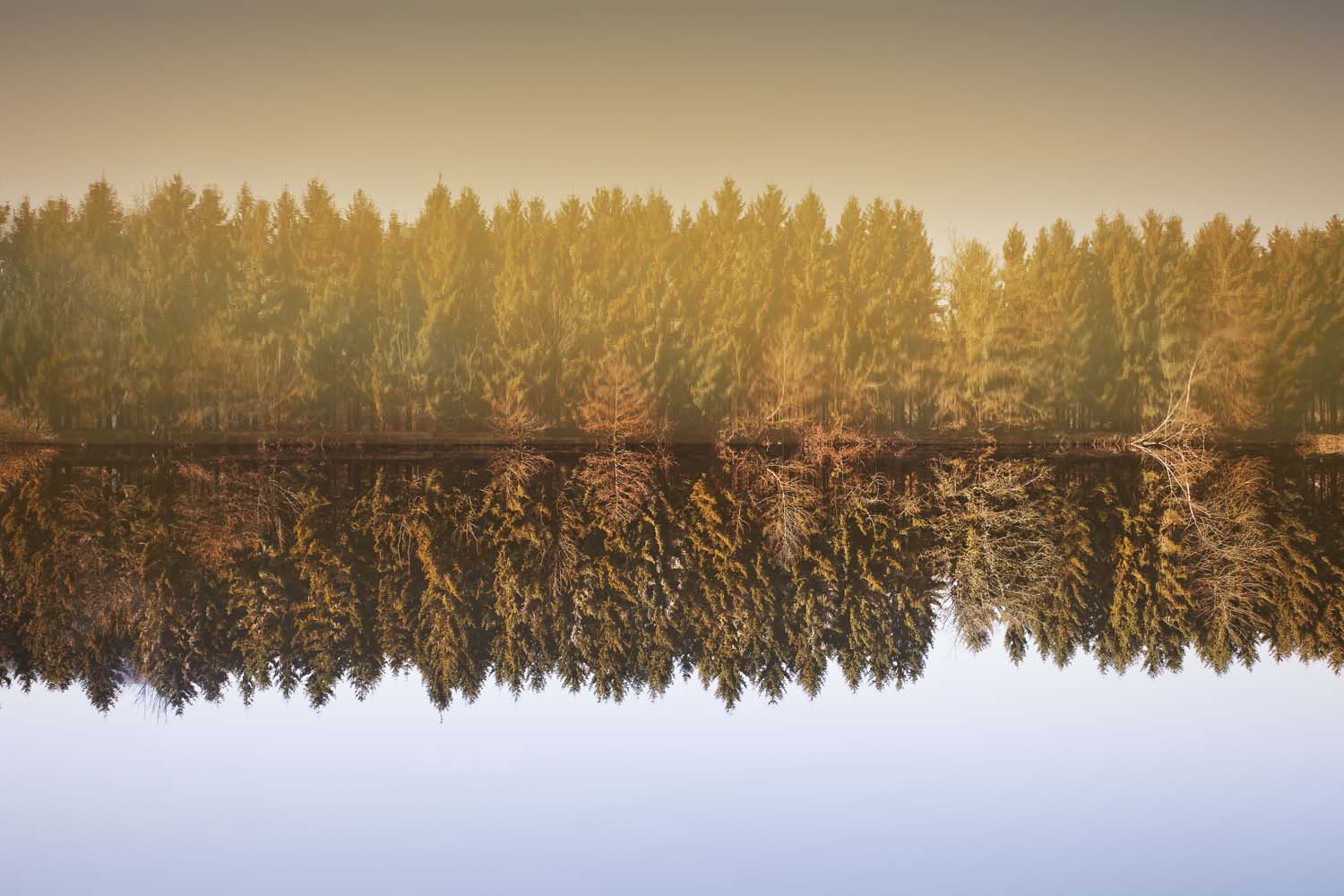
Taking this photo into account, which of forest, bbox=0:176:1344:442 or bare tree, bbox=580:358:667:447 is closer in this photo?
bare tree, bbox=580:358:667:447

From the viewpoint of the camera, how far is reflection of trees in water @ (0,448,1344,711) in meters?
13.2

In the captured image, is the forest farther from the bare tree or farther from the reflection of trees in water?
the reflection of trees in water

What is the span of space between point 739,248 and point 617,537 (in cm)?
3531

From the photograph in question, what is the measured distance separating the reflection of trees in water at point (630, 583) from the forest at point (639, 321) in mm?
20998

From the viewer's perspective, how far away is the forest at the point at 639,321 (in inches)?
1934

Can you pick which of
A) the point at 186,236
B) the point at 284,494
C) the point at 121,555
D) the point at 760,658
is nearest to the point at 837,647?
the point at 760,658

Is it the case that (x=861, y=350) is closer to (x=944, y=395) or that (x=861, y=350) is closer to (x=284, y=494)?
(x=944, y=395)

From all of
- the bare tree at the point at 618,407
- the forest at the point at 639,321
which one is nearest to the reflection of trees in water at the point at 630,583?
the bare tree at the point at 618,407

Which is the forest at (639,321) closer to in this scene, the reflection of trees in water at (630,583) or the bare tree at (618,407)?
the bare tree at (618,407)

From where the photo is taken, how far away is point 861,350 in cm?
5384

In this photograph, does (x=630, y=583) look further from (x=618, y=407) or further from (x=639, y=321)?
(x=639, y=321)

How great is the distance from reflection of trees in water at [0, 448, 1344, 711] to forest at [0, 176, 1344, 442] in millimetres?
20998

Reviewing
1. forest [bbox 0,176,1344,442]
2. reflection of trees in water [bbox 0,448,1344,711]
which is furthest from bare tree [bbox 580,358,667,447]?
reflection of trees in water [bbox 0,448,1344,711]

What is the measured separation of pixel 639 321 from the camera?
52.3 meters
